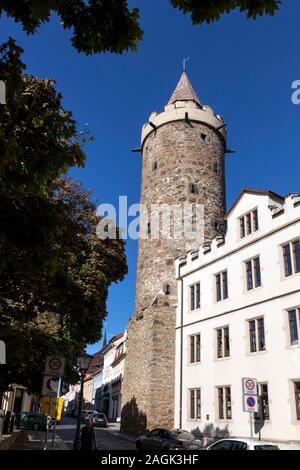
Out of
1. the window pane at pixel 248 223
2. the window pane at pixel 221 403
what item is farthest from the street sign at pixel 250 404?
the window pane at pixel 248 223

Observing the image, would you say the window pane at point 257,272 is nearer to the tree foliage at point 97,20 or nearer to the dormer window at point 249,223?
the dormer window at point 249,223

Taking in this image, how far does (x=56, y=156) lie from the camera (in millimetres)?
6301

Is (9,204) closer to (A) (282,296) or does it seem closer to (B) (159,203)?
(A) (282,296)

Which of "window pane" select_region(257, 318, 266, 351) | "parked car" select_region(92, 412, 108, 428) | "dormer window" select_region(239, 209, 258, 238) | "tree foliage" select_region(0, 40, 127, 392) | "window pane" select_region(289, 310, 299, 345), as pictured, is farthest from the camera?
"parked car" select_region(92, 412, 108, 428)

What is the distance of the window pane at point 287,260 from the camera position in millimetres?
20425

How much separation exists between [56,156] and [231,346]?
18465 mm

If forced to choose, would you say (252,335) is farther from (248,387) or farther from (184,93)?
(184,93)

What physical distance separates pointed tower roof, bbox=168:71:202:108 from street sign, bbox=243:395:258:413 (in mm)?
27232

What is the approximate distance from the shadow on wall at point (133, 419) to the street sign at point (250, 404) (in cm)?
1310

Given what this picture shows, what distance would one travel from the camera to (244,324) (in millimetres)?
22094

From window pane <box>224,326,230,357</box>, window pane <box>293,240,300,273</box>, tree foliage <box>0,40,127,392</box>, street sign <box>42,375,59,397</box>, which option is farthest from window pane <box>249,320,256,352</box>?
tree foliage <box>0,40,127,392</box>

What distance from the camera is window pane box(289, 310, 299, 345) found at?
19163 mm

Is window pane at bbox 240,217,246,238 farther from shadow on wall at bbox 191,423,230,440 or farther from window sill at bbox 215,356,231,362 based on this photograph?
shadow on wall at bbox 191,423,230,440

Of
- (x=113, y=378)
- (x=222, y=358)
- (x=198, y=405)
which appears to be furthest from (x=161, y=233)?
(x=113, y=378)
